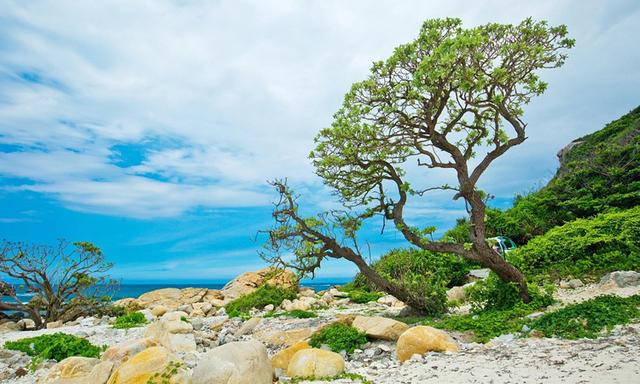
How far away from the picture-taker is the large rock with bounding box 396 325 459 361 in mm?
8359

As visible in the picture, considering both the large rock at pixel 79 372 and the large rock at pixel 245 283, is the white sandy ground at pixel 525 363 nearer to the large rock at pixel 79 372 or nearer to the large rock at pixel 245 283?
the large rock at pixel 79 372

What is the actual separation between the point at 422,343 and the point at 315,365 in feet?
6.77

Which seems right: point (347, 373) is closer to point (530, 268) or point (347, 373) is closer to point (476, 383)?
point (476, 383)

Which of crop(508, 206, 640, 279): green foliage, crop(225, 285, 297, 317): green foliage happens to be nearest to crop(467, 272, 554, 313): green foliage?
crop(508, 206, 640, 279): green foliage

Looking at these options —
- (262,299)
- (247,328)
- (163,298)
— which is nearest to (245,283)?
(163,298)

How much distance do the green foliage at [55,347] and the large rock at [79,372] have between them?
1915mm

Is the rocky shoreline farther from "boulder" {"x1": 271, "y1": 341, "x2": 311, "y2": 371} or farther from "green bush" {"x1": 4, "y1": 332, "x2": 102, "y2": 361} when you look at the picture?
"green bush" {"x1": 4, "y1": 332, "x2": 102, "y2": 361}

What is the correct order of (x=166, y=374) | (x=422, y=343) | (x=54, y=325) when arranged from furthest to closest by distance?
(x=54, y=325) → (x=422, y=343) → (x=166, y=374)

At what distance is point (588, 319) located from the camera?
849 cm

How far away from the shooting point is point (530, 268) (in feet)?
56.3

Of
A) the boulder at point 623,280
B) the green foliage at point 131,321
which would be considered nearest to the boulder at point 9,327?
the green foliage at point 131,321

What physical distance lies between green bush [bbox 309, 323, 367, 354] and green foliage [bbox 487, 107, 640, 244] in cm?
1747

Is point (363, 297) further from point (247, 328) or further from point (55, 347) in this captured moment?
point (55, 347)

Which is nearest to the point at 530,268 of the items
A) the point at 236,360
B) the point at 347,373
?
the point at 347,373
